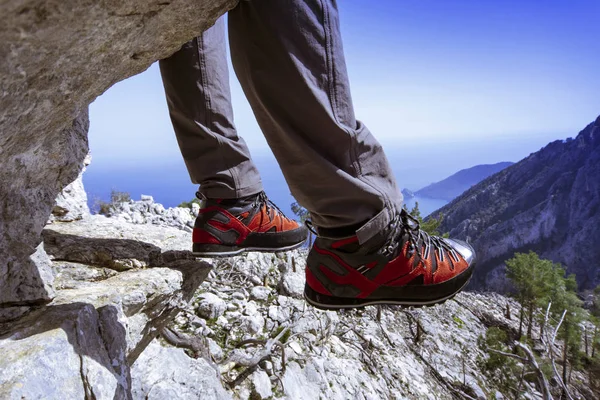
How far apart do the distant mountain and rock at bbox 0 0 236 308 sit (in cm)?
5926

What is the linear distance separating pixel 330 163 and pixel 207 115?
888 millimetres

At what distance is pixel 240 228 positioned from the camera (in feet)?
7.06

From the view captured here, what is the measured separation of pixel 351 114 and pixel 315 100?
0.64 ft

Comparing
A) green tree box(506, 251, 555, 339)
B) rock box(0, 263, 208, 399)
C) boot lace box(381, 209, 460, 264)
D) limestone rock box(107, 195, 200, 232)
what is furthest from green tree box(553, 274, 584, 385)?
rock box(0, 263, 208, 399)

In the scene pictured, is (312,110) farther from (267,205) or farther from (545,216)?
(545,216)

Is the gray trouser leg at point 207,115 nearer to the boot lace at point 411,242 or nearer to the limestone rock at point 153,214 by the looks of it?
the boot lace at point 411,242

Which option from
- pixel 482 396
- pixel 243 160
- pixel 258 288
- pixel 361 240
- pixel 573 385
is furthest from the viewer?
pixel 573 385

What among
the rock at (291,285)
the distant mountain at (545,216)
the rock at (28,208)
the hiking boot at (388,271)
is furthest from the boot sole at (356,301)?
the distant mountain at (545,216)

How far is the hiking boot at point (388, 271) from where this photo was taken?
1708 mm

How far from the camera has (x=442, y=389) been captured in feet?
23.7

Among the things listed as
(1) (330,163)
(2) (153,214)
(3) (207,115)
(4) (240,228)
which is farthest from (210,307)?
(2) (153,214)

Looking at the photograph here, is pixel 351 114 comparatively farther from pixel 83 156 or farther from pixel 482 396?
pixel 482 396

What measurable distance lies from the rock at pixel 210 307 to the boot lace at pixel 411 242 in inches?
101

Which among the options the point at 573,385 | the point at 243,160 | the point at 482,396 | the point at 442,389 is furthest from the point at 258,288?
the point at 573,385
